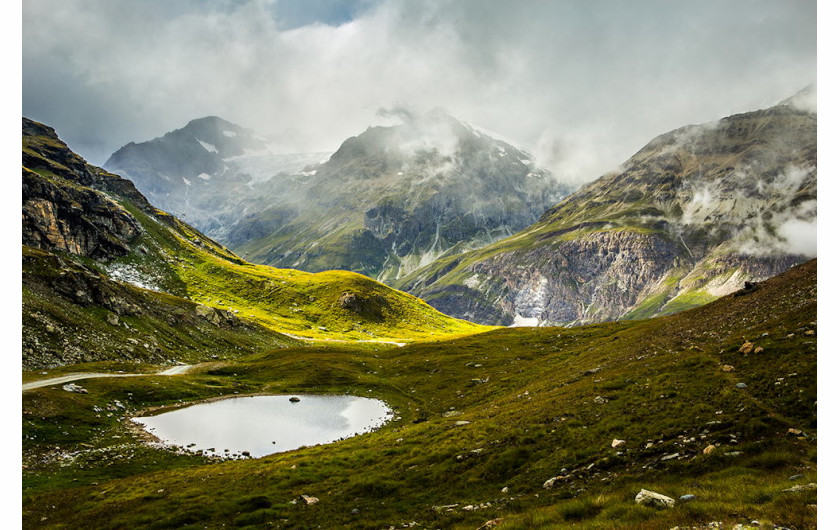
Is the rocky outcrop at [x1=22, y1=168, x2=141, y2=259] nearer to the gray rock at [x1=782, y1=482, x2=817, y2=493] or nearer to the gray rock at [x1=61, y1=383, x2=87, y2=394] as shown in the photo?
the gray rock at [x1=61, y1=383, x2=87, y2=394]

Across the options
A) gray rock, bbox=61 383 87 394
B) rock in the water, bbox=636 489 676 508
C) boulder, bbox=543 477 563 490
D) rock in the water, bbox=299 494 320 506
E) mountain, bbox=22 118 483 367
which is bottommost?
boulder, bbox=543 477 563 490

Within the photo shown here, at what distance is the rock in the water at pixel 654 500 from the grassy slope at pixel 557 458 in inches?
19.5

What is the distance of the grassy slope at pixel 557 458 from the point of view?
16297 mm

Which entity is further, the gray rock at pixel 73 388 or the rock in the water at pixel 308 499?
the gray rock at pixel 73 388

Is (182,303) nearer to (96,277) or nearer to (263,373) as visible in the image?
(96,277)

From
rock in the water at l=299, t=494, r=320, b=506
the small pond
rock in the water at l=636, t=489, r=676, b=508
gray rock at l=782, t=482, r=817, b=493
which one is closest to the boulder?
rock in the water at l=636, t=489, r=676, b=508

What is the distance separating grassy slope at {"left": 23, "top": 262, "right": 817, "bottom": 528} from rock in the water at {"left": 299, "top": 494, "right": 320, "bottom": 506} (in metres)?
0.38

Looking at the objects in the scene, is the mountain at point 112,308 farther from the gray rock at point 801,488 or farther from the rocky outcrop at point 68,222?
the gray rock at point 801,488

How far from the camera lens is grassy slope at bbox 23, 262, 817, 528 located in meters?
16.3

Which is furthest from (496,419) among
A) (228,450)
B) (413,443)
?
(228,450)

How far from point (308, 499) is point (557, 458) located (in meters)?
15.1

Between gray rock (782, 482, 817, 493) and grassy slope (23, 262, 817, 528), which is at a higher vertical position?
grassy slope (23, 262, 817, 528)

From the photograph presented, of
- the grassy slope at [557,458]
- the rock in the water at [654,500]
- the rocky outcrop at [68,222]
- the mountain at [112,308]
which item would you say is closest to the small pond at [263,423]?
the grassy slope at [557,458]
